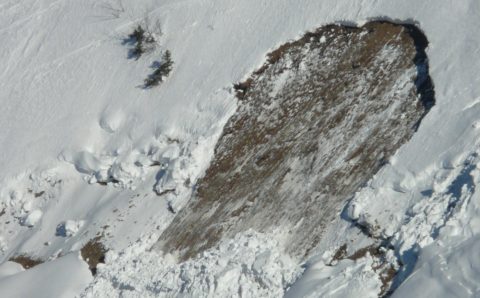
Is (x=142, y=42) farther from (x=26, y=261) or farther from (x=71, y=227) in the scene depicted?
(x=26, y=261)

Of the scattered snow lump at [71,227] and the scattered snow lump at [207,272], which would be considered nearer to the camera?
the scattered snow lump at [207,272]

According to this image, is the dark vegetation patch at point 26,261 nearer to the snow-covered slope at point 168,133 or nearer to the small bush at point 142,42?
the snow-covered slope at point 168,133

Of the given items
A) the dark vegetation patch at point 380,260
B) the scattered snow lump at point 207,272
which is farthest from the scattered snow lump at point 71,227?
the dark vegetation patch at point 380,260

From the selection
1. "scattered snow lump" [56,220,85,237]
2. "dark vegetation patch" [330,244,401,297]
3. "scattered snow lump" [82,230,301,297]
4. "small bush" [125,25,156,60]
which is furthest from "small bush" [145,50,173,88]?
"dark vegetation patch" [330,244,401,297]

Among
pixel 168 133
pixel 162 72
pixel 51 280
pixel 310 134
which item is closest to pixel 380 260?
pixel 310 134

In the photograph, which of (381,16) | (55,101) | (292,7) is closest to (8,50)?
(55,101)

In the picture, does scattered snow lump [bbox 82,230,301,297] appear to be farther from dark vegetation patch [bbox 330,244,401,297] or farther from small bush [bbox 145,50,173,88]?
small bush [bbox 145,50,173,88]

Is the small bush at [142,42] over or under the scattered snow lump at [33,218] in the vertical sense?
over
